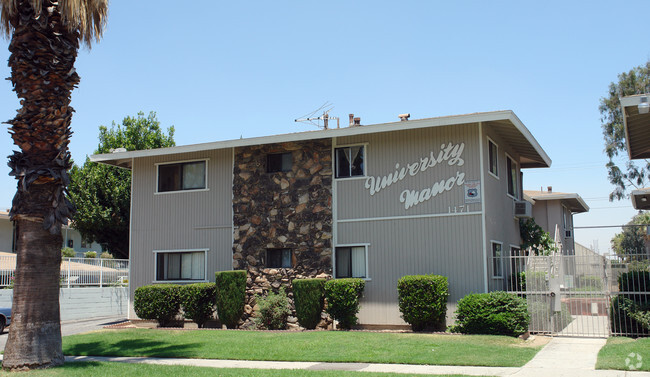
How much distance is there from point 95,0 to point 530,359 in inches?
462

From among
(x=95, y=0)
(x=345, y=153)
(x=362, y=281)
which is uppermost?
(x=95, y=0)

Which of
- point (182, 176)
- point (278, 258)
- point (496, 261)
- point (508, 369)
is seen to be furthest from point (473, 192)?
point (182, 176)

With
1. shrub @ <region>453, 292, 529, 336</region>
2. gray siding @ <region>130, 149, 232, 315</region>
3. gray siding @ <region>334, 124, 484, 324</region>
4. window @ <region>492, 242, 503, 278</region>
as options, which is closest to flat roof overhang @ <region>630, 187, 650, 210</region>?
window @ <region>492, 242, 503, 278</region>

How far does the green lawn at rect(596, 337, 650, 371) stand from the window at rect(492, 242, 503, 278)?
4291 millimetres

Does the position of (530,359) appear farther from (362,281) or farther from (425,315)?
(362,281)

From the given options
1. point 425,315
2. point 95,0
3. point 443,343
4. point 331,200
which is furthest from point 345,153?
point 95,0

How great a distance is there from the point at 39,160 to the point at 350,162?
922 centimetres

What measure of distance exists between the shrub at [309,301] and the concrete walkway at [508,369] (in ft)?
17.2

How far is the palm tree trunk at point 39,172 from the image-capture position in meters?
12.0

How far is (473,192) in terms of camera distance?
17.2 metres

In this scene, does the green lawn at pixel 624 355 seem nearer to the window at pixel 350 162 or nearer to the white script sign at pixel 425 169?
the white script sign at pixel 425 169

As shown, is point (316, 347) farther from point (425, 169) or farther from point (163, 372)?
point (425, 169)

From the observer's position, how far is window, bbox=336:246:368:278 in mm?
18531

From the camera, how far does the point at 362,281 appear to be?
1800 centimetres
